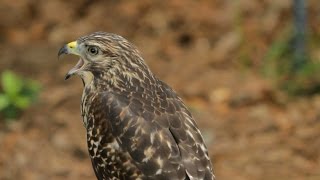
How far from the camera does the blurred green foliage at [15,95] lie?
11312 mm

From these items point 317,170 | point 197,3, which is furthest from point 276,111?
point 197,3

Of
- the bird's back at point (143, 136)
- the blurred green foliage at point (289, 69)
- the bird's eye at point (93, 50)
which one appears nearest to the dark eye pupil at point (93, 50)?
the bird's eye at point (93, 50)

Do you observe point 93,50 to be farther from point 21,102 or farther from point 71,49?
point 21,102

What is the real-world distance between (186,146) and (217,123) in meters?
3.56

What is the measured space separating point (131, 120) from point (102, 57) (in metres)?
0.71

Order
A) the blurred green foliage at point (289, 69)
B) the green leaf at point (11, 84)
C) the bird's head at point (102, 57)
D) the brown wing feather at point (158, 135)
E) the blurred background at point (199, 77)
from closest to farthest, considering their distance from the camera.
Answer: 1. the brown wing feather at point (158, 135)
2. the bird's head at point (102, 57)
3. the blurred background at point (199, 77)
4. the green leaf at point (11, 84)
5. the blurred green foliage at point (289, 69)

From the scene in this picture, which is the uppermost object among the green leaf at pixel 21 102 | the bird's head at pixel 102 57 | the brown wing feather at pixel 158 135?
the green leaf at pixel 21 102

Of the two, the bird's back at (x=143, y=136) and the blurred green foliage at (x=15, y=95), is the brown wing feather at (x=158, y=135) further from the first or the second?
the blurred green foliage at (x=15, y=95)

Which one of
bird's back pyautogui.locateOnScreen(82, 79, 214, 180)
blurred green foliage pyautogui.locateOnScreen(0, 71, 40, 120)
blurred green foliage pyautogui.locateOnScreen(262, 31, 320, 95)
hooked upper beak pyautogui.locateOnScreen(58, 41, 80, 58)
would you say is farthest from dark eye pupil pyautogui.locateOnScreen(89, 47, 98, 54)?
blurred green foliage pyautogui.locateOnScreen(262, 31, 320, 95)

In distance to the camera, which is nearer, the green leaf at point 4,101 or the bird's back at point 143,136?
the bird's back at point 143,136

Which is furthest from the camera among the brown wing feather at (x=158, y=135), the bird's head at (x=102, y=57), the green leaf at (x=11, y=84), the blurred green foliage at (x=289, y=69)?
the blurred green foliage at (x=289, y=69)

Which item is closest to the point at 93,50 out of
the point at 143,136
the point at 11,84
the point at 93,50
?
the point at 93,50

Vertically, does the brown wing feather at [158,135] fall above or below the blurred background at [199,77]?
below

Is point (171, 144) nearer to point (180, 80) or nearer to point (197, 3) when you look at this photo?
point (180, 80)
